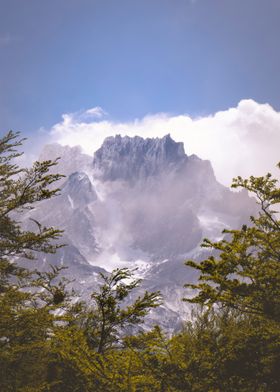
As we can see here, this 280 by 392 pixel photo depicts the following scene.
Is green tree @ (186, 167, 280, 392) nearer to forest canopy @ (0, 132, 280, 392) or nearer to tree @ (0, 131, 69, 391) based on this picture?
forest canopy @ (0, 132, 280, 392)

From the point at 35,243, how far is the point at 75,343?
185 inches

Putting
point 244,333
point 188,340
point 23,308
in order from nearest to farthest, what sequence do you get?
1. point 244,333
2. point 188,340
3. point 23,308

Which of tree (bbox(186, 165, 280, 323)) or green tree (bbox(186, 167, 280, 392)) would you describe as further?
tree (bbox(186, 165, 280, 323))

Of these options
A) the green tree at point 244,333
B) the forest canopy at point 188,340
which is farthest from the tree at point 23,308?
the green tree at point 244,333

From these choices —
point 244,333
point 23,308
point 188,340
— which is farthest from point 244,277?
point 23,308

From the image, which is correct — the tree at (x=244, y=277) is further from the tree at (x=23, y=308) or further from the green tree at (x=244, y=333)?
the tree at (x=23, y=308)

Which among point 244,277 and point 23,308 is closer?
point 244,277

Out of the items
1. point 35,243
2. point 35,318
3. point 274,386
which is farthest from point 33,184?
point 274,386

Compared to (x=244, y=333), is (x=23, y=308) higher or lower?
higher

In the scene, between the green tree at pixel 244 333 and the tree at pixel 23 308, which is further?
the tree at pixel 23 308

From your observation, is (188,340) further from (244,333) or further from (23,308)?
(23,308)

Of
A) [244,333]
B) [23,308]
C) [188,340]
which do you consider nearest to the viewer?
[244,333]

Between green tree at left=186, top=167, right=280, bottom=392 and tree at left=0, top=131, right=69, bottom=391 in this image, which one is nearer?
green tree at left=186, top=167, right=280, bottom=392

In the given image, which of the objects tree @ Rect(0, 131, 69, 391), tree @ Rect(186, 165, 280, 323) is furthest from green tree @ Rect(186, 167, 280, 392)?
tree @ Rect(0, 131, 69, 391)
